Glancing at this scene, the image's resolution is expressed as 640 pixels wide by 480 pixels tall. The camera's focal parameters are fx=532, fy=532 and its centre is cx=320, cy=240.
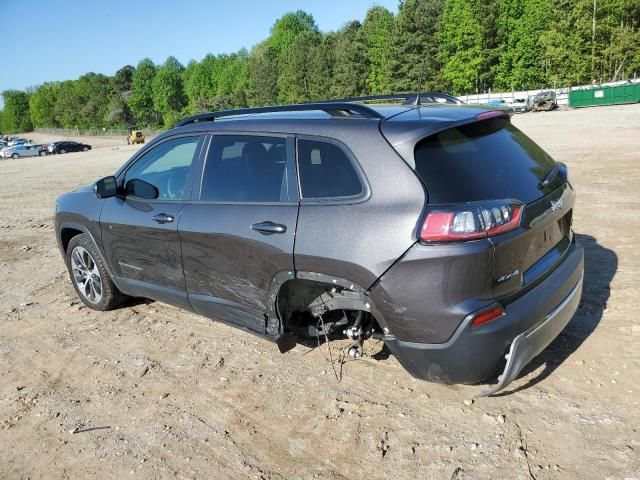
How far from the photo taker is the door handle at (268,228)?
3307 mm

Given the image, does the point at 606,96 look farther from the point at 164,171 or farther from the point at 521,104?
the point at 164,171

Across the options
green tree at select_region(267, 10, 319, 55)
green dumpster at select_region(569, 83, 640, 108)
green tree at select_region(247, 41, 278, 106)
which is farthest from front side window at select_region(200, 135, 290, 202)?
green tree at select_region(267, 10, 319, 55)

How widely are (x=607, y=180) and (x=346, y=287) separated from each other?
8.53m

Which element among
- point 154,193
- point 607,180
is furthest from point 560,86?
point 154,193

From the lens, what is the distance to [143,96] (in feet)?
388

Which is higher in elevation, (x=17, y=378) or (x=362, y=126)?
(x=362, y=126)

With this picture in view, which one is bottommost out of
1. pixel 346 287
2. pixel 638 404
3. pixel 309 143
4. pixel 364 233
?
pixel 638 404

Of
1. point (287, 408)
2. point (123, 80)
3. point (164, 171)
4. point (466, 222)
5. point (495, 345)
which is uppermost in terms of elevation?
point (123, 80)

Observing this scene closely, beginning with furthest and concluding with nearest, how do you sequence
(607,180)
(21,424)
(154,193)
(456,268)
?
(607,180), (154,193), (21,424), (456,268)

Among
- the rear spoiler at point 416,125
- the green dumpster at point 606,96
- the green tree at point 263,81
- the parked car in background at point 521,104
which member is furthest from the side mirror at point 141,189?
the green tree at point 263,81

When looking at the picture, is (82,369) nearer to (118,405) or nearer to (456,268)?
(118,405)

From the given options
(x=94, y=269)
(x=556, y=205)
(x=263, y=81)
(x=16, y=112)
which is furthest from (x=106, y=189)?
(x=16, y=112)

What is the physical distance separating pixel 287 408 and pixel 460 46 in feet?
231

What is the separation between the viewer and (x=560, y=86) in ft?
199
